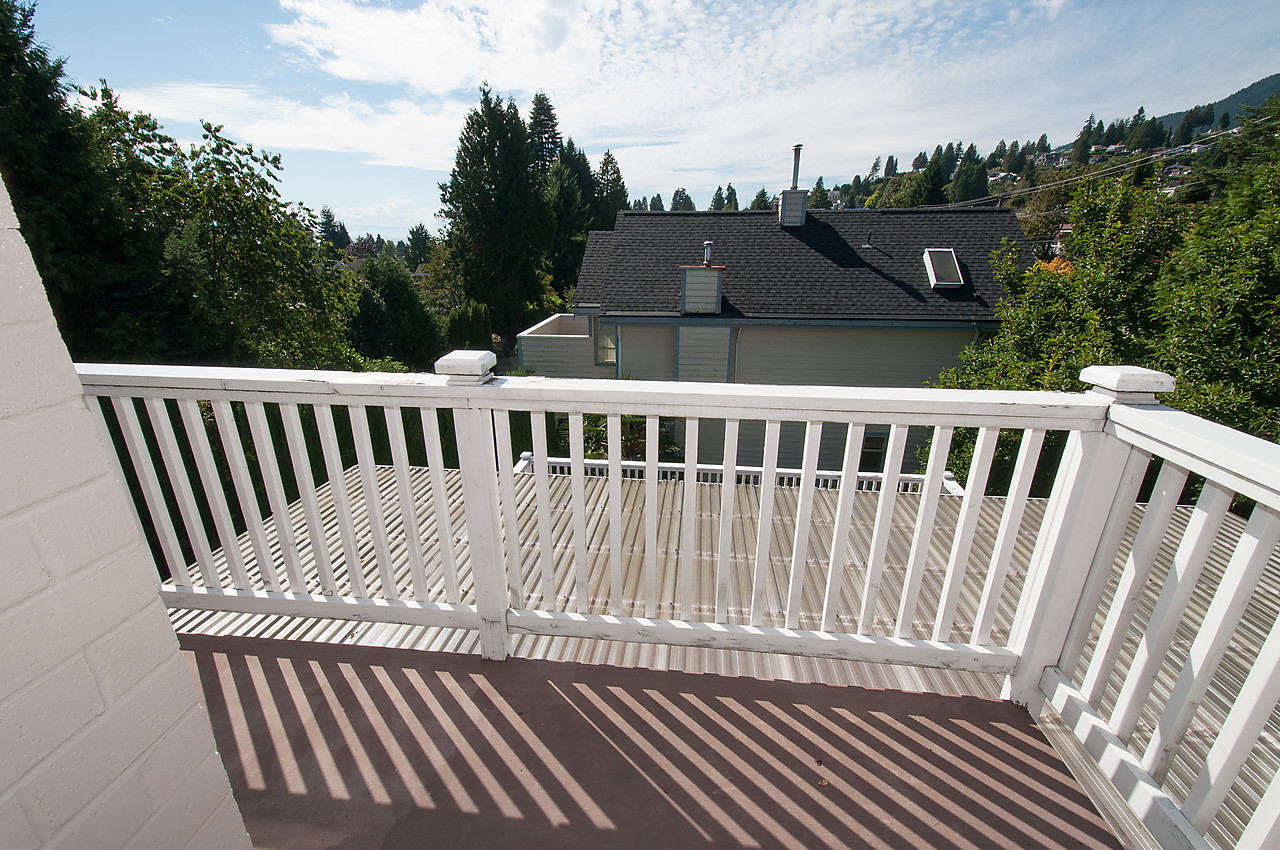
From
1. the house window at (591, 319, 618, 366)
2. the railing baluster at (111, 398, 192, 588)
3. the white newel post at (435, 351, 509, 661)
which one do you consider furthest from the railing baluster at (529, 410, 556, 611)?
the house window at (591, 319, 618, 366)

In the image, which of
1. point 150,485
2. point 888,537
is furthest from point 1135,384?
point 150,485

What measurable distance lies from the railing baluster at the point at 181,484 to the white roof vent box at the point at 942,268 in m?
11.4

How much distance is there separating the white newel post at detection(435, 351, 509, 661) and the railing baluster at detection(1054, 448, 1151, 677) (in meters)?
1.61

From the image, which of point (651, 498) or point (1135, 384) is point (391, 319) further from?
point (1135, 384)

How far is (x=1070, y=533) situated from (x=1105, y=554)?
3.6 inches

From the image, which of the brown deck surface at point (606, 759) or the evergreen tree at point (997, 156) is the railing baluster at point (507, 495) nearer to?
the brown deck surface at point (606, 759)

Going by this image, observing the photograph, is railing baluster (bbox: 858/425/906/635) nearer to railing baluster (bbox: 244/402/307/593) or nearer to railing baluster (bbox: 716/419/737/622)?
railing baluster (bbox: 716/419/737/622)

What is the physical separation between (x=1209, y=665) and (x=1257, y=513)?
34cm

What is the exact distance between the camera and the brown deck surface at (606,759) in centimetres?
130

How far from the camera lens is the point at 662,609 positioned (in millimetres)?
2172

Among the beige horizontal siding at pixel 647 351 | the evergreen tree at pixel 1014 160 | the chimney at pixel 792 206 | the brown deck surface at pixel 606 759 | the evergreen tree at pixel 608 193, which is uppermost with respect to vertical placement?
the evergreen tree at pixel 1014 160

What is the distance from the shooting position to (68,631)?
29.0 inches

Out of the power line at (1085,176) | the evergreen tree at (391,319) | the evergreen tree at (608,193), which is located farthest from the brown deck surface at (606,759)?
the evergreen tree at (608,193)

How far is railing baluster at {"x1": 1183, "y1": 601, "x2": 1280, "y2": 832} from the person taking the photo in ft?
3.16
